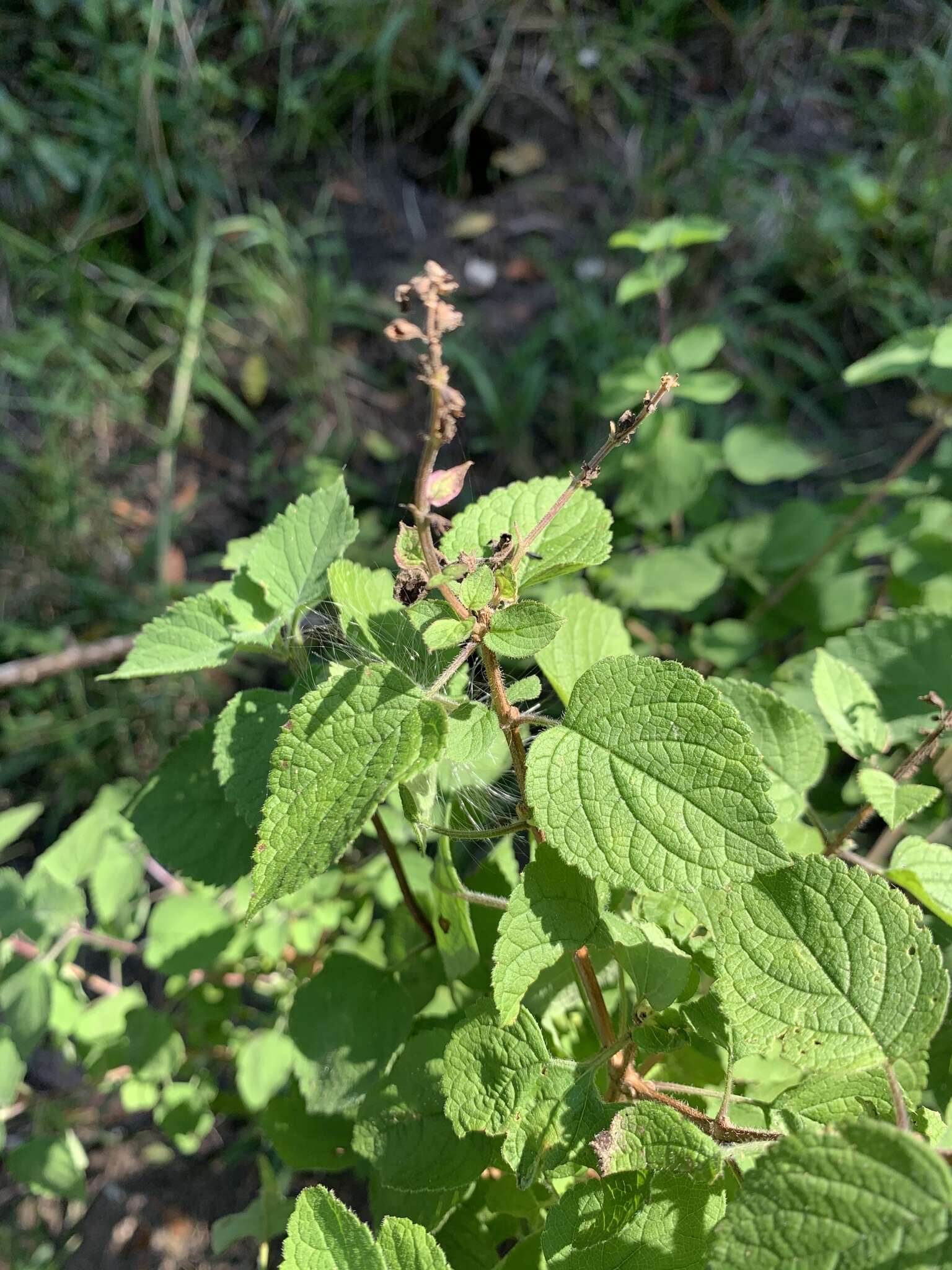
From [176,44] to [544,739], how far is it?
10.6 ft

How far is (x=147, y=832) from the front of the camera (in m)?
0.97

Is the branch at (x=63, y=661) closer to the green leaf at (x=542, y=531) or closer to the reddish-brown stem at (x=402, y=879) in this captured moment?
the reddish-brown stem at (x=402, y=879)

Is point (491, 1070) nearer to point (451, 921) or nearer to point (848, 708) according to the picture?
point (451, 921)

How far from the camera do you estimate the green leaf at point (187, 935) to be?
4.30 ft

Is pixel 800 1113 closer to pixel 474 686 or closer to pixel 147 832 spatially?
pixel 474 686

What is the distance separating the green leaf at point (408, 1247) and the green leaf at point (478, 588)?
46 cm

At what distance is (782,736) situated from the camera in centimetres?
90

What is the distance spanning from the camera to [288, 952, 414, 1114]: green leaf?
99 cm

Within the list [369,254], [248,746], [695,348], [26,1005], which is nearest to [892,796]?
[248,746]

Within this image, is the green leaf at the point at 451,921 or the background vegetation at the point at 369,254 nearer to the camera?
the green leaf at the point at 451,921

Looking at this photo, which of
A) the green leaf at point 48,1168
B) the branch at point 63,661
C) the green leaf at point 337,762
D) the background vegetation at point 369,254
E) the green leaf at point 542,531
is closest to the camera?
the green leaf at point 337,762

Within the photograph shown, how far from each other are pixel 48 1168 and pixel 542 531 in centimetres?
142

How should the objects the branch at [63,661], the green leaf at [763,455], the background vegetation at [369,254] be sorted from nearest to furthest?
the green leaf at [763,455], the branch at [63,661], the background vegetation at [369,254]

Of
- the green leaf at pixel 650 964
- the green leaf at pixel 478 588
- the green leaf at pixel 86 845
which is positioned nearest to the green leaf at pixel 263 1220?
the green leaf at pixel 86 845
